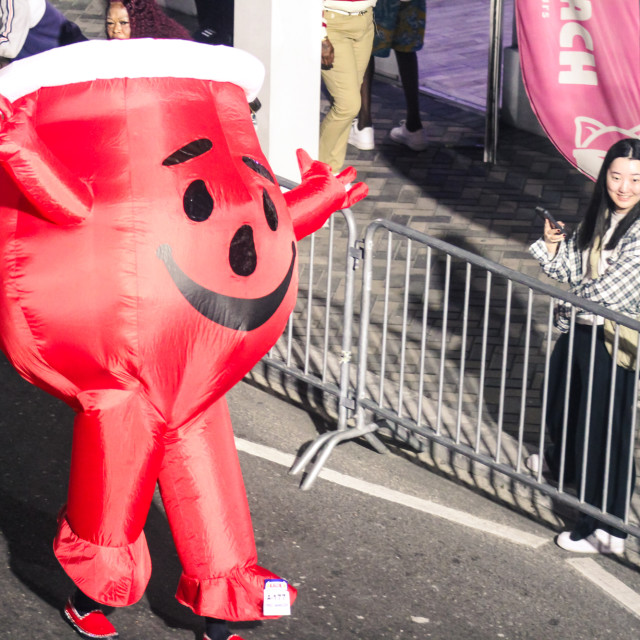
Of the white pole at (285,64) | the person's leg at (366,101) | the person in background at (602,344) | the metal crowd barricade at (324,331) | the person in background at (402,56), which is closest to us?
the person in background at (602,344)

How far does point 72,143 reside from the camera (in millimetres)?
4086

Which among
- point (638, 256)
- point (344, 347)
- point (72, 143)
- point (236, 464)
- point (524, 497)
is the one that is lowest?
point (524, 497)

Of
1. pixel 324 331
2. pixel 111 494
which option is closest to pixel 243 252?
pixel 111 494

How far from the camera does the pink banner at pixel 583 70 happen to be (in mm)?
6617

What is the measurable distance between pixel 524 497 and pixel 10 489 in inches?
94.4

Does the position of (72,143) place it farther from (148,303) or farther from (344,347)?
(344,347)

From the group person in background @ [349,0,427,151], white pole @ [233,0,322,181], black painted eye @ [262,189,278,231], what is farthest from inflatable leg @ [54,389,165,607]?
person in background @ [349,0,427,151]

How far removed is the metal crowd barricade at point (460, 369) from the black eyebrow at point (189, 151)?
181 centimetres

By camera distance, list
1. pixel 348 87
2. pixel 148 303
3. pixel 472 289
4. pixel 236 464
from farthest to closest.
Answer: pixel 348 87, pixel 472 289, pixel 236 464, pixel 148 303

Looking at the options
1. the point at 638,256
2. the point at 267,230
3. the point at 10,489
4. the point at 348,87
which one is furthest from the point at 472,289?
the point at 267,230

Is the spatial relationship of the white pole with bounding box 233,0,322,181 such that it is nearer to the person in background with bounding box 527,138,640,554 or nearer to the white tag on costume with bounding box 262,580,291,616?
the person in background with bounding box 527,138,640,554

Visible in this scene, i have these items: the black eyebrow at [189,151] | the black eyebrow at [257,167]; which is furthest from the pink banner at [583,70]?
the black eyebrow at [189,151]

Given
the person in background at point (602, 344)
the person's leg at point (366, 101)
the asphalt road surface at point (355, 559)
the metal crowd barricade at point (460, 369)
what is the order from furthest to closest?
the person's leg at point (366, 101), the metal crowd barricade at point (460, 369), the person in background at point (602, 344), the asphalt road surface at point (355, 559)

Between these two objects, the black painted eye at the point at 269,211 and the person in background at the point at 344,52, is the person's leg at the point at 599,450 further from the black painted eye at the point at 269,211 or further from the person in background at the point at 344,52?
the person in background at the point at 344,52
